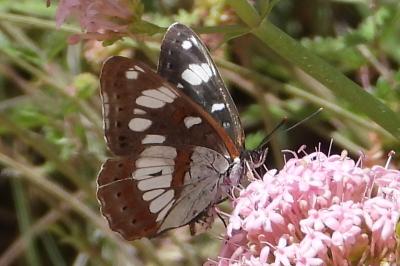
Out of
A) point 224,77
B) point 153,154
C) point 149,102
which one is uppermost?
point 149,102

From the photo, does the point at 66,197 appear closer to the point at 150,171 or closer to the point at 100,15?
the point at 150,171

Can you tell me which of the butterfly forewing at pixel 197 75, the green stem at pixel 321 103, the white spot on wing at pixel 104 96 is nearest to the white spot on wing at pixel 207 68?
the butterfly forewing at pixel 197 75

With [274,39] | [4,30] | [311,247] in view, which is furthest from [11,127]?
[311,247]

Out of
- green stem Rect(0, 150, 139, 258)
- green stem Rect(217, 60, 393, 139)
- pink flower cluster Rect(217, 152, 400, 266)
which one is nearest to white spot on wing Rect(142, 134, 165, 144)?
pink flower cluster Rect(217, 152, 400, 266)

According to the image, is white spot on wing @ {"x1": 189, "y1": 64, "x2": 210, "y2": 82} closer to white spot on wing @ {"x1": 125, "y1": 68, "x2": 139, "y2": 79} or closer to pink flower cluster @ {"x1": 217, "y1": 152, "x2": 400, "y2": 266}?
white spot on wing @ {"x1": 125, "y1": 68, "x2": 139, "y2": 79}

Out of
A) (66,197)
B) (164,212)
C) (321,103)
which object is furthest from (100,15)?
(66,197)

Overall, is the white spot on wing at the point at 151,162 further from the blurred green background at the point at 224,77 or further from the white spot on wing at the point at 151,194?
the blurred green background at the point at 224,77
